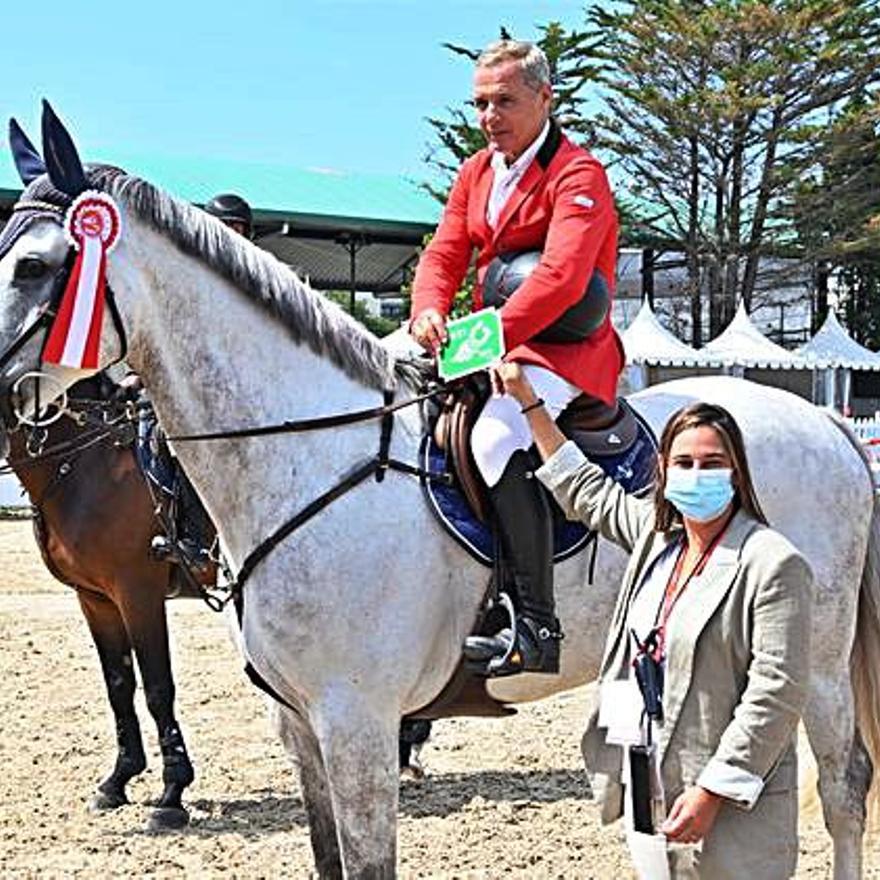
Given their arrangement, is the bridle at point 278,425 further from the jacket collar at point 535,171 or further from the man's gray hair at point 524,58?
the man's gray hair at point 524,58

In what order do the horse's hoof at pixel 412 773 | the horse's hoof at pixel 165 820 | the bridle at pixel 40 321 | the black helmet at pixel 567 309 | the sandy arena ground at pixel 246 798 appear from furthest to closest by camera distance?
the horse's hoof at pixel 412 773 → the horse's hoof at pixel 165 820 → the sandy arena ground at pixel 246 798 → the black helmet at pixel 567 309 → the bridle at pixel 40 321

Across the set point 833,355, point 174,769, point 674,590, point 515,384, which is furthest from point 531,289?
point 833,355

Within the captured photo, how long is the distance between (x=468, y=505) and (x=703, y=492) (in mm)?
1162

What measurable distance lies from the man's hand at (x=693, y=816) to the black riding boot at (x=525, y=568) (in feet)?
3.52

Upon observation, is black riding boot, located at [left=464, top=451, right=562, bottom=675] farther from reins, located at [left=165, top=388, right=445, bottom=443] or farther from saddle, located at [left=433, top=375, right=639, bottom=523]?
reins, located at [left=165, top=388, right=445, bottom=443]

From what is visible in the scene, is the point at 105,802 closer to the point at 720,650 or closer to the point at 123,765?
the point at 123,765

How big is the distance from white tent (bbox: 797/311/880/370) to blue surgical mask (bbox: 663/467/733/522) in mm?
23036

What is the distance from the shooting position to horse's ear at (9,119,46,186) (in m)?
3.49

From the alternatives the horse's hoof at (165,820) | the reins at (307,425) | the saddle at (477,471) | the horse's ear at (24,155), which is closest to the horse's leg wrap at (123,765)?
the horse's hoof at (165,820)

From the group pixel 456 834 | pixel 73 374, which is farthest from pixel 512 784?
pixel 73 374

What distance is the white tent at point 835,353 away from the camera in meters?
25.0

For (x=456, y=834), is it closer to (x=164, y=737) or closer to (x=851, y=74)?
(x=164, y=737)

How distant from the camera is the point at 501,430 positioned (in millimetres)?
3512

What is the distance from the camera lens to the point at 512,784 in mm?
5996
